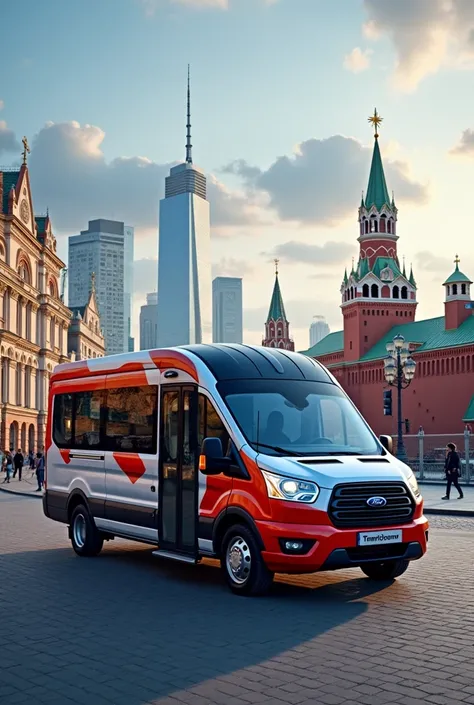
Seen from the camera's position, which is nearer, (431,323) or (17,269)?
(17,269)

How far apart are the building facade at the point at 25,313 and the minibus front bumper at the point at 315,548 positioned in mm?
52653

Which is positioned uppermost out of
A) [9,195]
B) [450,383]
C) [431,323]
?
[9,195]

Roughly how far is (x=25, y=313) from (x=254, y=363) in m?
59.9

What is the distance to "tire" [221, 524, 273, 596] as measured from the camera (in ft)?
Answer: 29.0

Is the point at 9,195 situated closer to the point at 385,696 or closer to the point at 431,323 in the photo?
the point at 431,323

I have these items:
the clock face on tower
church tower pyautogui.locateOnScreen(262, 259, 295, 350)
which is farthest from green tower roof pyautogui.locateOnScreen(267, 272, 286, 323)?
the clock face on tower

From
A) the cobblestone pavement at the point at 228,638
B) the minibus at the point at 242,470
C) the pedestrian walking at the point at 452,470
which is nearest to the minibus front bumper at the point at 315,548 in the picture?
the minibus at the point at 242,470

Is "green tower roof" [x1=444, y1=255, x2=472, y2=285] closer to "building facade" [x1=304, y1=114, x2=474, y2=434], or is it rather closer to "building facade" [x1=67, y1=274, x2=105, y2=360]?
"building facade" [x1=304, y1=114, x2=474, y2=434]

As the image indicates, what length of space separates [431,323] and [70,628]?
74114 millimetres

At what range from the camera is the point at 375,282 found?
3418 inches

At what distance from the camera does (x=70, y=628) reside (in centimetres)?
759

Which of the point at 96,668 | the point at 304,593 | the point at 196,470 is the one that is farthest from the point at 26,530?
the point at 96,668

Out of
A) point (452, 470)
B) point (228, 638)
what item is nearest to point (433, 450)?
point (452, 470)

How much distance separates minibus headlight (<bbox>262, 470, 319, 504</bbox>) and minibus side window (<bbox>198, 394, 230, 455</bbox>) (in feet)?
3.07
